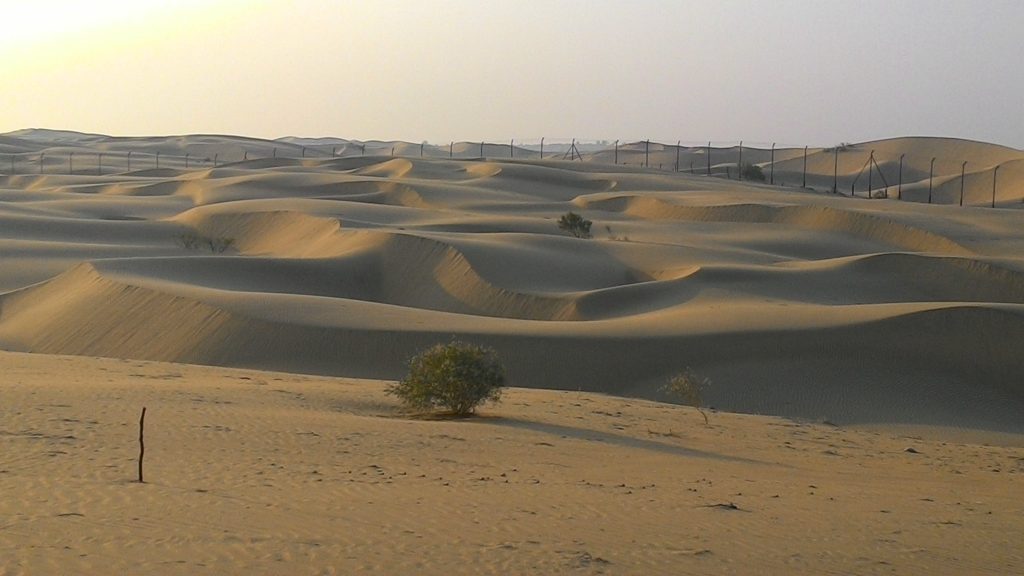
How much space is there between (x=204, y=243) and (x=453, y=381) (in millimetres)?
30765

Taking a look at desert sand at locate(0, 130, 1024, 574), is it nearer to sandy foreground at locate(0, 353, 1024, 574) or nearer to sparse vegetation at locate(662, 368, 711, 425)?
sandy foreground at locate(0, 353, 1024, 574)

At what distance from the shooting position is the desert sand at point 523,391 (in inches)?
345

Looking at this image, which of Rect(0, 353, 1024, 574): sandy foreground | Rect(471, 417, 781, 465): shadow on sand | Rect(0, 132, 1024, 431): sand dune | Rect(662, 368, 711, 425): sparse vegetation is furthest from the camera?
Rect(0, 132, 1024, 431): sand dune

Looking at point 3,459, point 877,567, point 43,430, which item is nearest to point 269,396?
point 43,430

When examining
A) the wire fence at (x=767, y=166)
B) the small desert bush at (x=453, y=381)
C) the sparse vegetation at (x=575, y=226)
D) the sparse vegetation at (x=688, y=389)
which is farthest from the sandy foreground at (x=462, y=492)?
the wire fence at (x=767, y=166)

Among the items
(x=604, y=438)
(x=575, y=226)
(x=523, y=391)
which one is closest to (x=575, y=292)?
(x=523, y=391)

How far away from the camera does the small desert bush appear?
16587 mm

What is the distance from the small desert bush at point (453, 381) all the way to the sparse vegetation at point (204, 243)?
2865 centimetres

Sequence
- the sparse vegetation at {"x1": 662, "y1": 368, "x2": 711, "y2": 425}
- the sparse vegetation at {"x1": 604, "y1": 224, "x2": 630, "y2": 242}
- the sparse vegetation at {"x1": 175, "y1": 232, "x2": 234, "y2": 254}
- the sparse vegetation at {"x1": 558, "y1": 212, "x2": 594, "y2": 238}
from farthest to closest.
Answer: the sparse vegetation at {"x1": 558, "y1": 212, "x2": 594, "y2": 238}, the sparse vegetation at {"x1": 604, "y1": 224, "x2": 630, "y2": 242}, the sparse vegetation at {"x1": 175, "y1": 232, "x2": 234, "y2": 254}, the sparse vegetation at {"x1": 662, "y1": 368, "x2": 711, "y2": 425}

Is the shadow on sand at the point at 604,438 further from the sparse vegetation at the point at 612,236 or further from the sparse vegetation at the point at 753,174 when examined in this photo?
the sparse vegetation at the point at 753,174

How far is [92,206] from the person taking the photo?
58.1 meters

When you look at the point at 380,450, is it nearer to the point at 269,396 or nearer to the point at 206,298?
the point at 269,396

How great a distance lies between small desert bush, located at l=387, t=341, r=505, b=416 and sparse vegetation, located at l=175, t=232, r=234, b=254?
2865 centimetres

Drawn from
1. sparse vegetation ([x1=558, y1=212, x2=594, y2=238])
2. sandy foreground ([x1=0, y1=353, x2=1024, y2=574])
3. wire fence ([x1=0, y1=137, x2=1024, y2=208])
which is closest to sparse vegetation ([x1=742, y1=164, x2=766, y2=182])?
wire fence ([x1=0, y1=137, x2=1024, y2=208])
